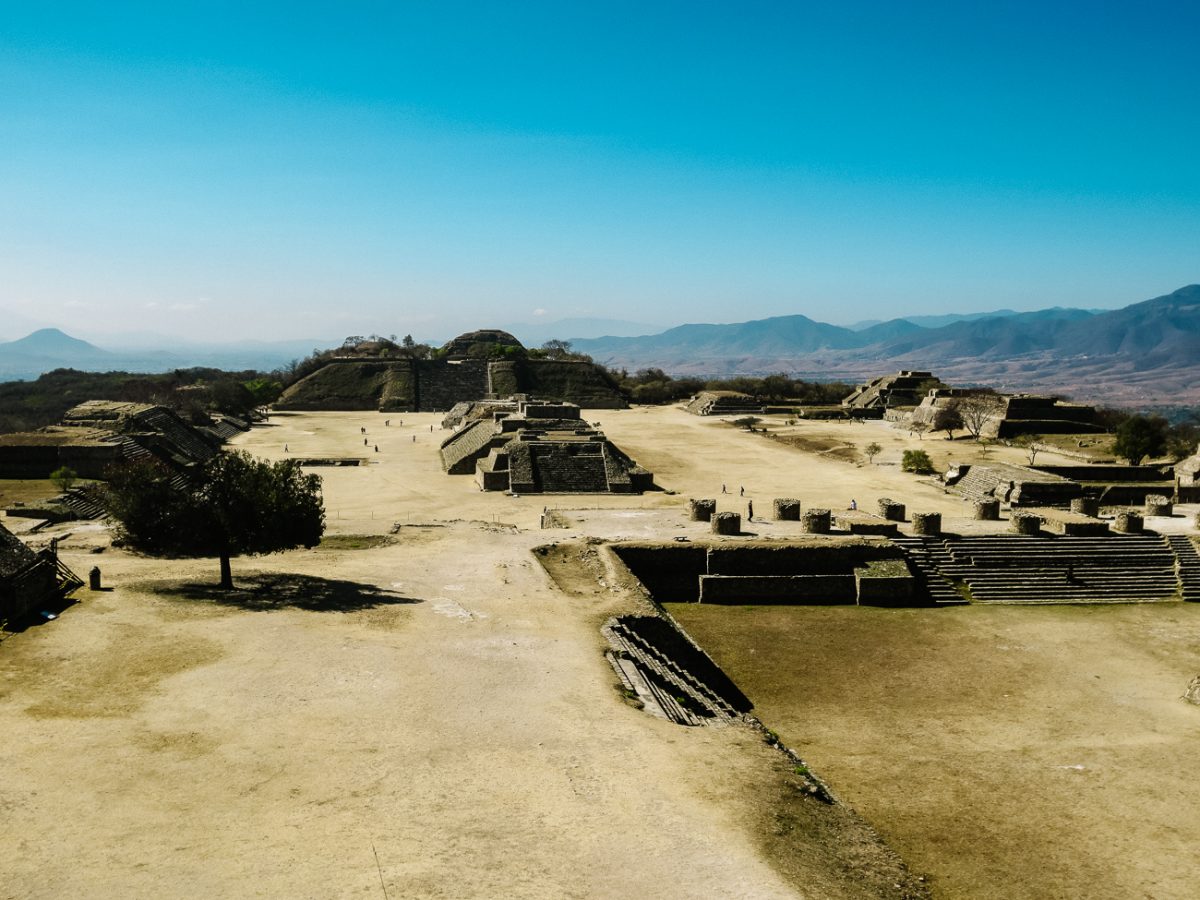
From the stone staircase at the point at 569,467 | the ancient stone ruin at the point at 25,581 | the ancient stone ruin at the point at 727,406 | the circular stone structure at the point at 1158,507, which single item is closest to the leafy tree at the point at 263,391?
the ancient stone ruin at the point at 727,406

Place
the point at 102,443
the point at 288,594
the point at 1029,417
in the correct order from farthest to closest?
the point at 1029,417 → the point at 102,443 → the point at 288,594

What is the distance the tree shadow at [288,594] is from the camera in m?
22.4

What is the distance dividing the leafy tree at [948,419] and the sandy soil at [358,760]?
63214mm

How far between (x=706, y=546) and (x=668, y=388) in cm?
9331

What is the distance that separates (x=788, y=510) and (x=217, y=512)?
21706 millimetres

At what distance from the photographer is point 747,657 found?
23.8 metres

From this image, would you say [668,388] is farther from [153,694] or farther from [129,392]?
[153,694]

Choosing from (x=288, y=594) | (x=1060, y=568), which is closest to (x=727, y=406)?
(x=1060, y=568)

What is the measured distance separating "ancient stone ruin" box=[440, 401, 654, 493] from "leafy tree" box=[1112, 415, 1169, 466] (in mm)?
31058

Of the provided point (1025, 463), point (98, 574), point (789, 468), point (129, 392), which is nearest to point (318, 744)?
point (98, 574)

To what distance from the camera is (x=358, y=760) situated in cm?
1380

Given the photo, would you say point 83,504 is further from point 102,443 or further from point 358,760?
point 358,760

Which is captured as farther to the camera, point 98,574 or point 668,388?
point 668,388

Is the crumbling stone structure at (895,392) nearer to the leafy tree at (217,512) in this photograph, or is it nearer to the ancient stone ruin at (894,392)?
the ancient stone ruin at (894,392)
